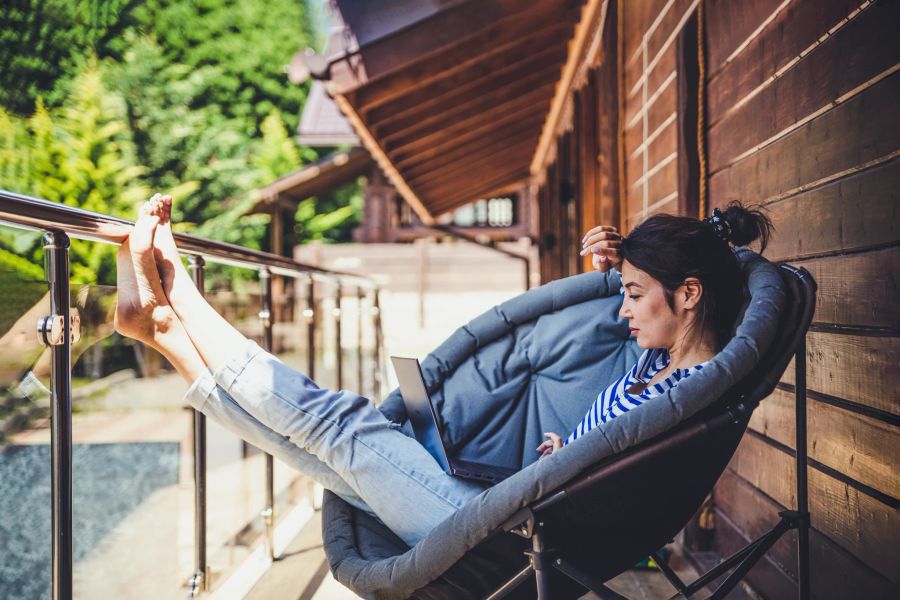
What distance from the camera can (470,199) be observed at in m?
10.5

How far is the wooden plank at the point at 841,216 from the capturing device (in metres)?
1.24

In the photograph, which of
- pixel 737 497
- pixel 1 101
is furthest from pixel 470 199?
pixel 1 101

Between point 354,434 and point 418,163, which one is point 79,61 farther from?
point 354,434

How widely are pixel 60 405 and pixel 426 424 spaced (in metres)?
0.74

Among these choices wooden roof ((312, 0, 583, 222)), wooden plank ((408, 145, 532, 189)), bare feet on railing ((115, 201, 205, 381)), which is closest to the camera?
bare feet on railing ((115, 201, 205, 381))

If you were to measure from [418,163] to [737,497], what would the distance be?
203 inches

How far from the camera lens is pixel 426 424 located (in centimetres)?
171

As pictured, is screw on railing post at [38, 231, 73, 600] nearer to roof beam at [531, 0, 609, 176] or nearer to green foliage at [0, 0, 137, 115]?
roof beam at [531, 0, 609, 176]

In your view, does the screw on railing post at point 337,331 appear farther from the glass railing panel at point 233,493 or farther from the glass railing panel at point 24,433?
the glass railing panel at point 24,433

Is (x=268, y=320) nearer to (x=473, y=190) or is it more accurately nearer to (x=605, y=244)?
(x=605, y=244)

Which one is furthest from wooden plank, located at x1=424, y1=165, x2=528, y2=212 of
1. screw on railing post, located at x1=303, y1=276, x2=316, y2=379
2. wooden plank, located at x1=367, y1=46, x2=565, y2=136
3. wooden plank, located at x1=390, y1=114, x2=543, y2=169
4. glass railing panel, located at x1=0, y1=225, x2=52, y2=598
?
glass railing panel, located at x1=0, y1=225, x2=52, y2=598

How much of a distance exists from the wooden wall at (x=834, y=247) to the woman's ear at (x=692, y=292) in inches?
10.4

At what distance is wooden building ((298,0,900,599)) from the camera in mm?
1288

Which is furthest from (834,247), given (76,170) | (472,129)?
(76,170)
